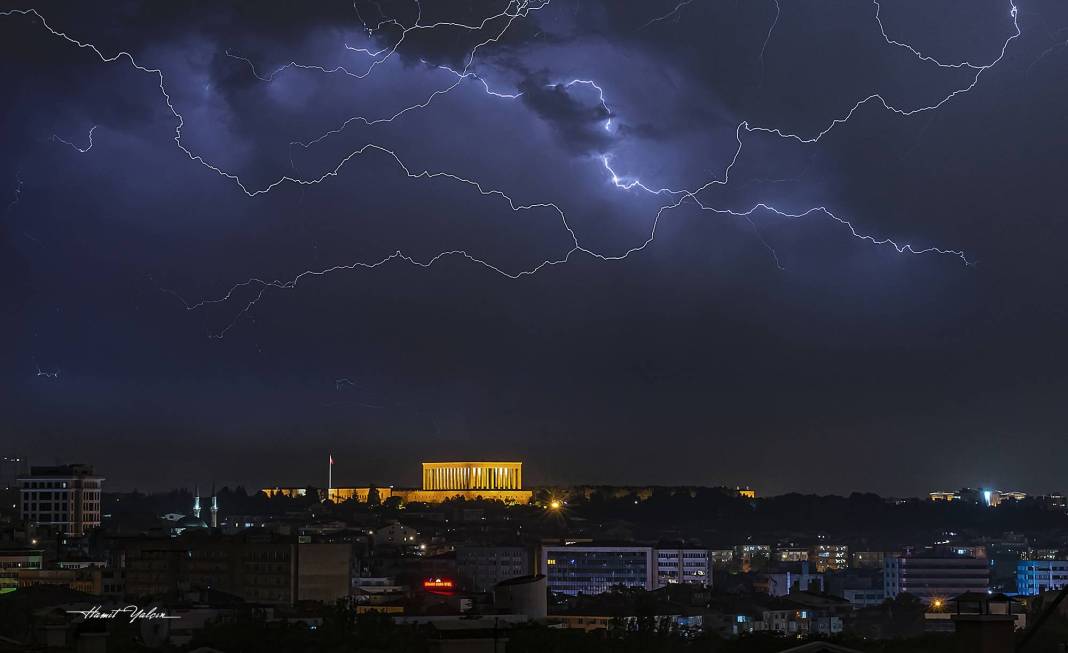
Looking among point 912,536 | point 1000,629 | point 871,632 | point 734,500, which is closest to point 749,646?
point 1000,629

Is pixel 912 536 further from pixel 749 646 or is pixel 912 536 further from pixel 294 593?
pixel 749 646

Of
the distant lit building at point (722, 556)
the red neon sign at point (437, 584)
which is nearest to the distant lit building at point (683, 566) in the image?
the distant lit building at point (722, 556)

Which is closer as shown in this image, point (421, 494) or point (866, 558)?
point (866, 558)

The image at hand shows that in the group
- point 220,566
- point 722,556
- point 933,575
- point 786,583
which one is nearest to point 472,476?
point 722,556

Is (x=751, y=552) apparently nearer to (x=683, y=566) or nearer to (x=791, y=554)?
(x=791, y=554)

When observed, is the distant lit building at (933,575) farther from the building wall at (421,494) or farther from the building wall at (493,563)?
the building wall at (421,494)

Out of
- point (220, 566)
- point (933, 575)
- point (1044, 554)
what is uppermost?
point (220, 566)

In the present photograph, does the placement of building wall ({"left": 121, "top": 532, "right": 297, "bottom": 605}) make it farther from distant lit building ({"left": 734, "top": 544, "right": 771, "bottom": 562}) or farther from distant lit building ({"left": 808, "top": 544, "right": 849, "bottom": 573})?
distant lit building ({"left": 808, "top": 544, "right": 849, "bottom": 573})

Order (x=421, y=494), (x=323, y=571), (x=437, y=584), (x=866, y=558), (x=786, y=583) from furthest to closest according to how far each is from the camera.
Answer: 1. (x=421, y=494)
2. (x=866, y=558)
3. (x=786, y=583)
4. (x=437, y=584)
5. (x=323, y=571)

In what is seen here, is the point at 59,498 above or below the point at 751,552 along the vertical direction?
above
